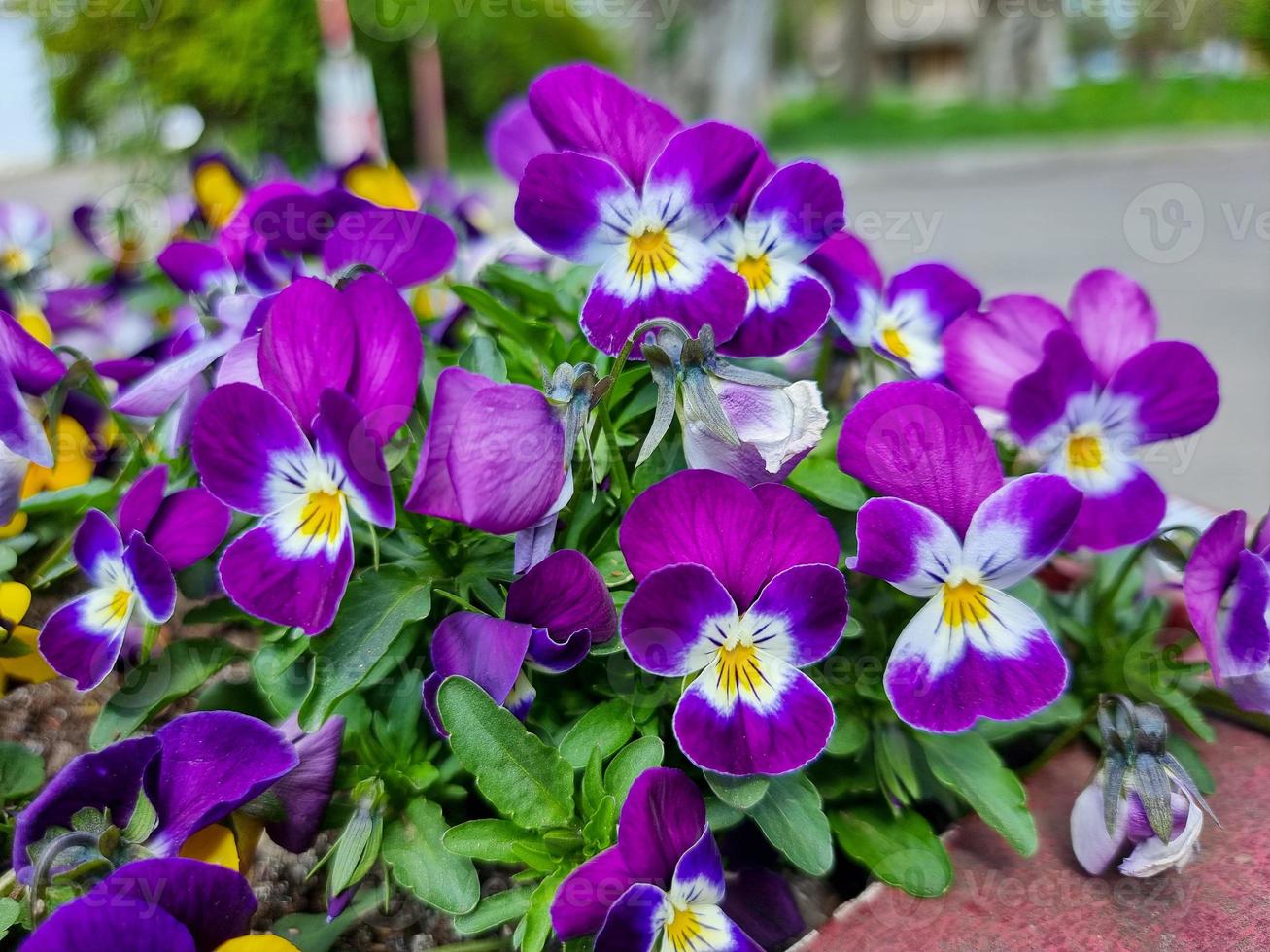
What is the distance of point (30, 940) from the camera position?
1.98 feet

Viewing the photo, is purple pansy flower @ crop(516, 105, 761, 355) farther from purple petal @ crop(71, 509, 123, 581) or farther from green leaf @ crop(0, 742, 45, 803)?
green leaf @ crop(0, 742, 45, 803)

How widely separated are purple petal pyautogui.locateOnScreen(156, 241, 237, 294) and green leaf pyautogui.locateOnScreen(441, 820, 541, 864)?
0.54 meters

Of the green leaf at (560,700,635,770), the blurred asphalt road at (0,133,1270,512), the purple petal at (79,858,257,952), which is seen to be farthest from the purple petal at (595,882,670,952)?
the blurred asphalt road at (0,133,1270,512)

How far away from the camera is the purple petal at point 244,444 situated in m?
0.70

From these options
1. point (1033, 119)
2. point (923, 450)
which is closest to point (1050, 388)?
point (923, 450)

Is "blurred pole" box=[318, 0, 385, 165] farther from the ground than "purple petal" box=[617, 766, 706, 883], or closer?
closer

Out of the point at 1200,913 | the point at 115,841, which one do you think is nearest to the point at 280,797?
the point at 115,841

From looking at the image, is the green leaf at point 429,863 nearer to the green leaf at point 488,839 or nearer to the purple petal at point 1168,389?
the green leaf at point 488,839

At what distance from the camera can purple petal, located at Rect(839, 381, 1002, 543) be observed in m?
0.72

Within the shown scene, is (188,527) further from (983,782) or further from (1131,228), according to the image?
(1131,228)

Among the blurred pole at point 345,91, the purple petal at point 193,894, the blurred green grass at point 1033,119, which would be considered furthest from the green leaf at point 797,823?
the blurred green grass at point 1033,119

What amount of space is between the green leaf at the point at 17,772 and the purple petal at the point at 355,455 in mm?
427

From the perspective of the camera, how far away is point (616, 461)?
0.77 meters

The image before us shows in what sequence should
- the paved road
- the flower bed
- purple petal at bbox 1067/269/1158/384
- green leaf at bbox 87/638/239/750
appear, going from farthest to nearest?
1. the paved road
2. purple petal at bbox 1067/269/1158/384
3. green leaf at bbox 87/638/239/750
4. the flower bed
